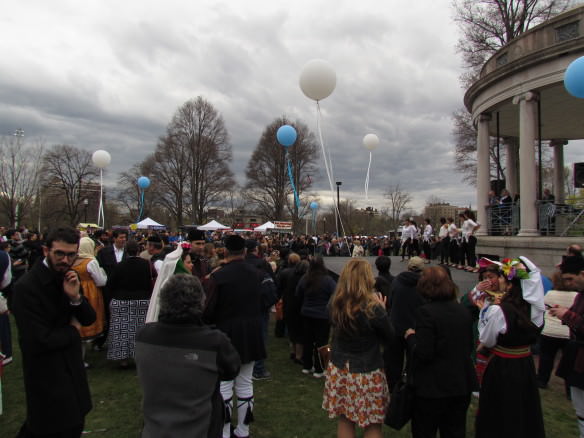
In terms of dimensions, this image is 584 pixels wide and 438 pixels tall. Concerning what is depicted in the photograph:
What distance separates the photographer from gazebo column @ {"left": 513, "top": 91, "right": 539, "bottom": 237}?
1216 centimetres

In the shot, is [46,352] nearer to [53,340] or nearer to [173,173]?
[53,340]

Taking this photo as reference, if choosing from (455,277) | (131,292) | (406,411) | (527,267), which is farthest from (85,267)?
(455,277)

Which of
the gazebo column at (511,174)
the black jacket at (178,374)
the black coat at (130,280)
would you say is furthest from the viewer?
the gazebo column at (511,174)

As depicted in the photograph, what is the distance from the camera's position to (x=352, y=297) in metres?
3.32

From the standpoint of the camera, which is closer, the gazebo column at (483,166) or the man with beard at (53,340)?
the man with beard at (53,340)

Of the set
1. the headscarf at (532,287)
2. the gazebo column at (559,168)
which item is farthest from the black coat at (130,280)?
the gazebo column at (559,168)

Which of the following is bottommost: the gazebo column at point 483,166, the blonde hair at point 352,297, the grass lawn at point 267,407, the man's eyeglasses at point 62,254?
the grass lawn at point 267,407

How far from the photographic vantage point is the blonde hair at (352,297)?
10.7ft

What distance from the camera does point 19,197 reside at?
2675 cm

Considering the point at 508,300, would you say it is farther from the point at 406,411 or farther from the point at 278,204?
the point at 278,204

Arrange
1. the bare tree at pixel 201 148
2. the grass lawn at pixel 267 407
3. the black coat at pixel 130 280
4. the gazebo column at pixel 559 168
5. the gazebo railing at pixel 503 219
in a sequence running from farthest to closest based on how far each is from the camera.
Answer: the bare tree at pixel 201 148 → the gazebo column at pixel 559 168 → the gazebo railing at pixel 503 219 → the black coat at pixel 130 280 → the grass lawn at pixel 267 407

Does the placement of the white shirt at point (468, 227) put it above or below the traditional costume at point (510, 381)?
above

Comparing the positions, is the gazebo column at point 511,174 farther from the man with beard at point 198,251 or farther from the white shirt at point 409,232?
the man with beard at point 198,251

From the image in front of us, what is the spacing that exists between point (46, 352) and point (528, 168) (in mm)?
13502
